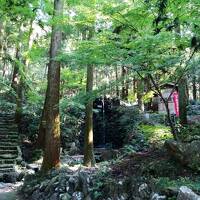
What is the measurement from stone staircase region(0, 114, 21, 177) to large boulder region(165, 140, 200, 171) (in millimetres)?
7996

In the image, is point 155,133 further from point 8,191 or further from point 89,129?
point 8,191

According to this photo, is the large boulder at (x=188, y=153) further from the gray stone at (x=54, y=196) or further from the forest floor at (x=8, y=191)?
the forest floor at (x=8, y=191)

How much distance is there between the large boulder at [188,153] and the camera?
23.8 feet

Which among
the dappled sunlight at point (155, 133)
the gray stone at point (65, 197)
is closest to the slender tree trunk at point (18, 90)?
the dappled sunlight at point (155, 133)

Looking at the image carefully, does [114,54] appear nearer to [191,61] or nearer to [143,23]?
[143,23]

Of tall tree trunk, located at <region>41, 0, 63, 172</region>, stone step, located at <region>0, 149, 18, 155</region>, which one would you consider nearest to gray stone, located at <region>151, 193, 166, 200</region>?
tall tree trunk, located at <region>41, 0, 63, 172</region>

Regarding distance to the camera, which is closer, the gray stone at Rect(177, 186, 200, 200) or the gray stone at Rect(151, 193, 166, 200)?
the gray stone at Rect(177, 186, 200, 200)

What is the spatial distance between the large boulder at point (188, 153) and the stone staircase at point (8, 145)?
26.2ft

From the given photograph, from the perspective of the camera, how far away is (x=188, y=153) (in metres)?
7.41

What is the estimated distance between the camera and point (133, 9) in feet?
26.9

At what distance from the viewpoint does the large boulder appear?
7.24 metres

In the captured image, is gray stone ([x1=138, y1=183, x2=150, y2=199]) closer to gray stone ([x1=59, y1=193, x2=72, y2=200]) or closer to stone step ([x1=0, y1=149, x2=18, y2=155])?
gray stone ([x1=59, y1=193, x2=72, y2=200])

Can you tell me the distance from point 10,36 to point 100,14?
1736 centimetres

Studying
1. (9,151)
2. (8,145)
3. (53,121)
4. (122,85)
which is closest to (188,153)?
(122,85)
